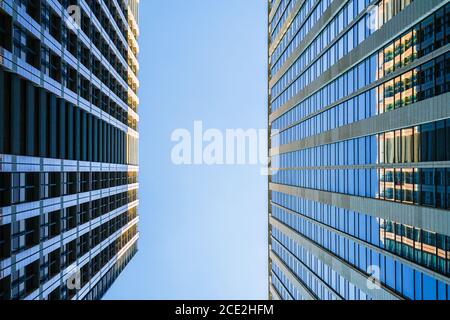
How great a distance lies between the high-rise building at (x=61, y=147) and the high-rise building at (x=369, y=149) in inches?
952

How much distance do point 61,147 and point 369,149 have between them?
25052 millimetres

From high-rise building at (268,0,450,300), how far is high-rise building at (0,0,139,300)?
24.2 m

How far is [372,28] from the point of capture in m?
28.1

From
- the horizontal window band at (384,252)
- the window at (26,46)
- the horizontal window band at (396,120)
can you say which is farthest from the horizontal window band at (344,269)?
the window at (26,46)

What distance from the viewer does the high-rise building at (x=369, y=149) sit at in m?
20.8

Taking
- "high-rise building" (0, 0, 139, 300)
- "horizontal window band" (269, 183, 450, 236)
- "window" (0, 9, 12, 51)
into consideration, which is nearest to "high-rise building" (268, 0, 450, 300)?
"horizontal window band" (269, 183, 450, 236)

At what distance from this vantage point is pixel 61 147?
1266 inches

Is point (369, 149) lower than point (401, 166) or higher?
higher

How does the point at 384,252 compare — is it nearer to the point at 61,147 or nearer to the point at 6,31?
the point at 61,147

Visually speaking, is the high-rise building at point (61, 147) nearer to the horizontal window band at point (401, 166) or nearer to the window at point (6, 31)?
the window at point (6, 31)

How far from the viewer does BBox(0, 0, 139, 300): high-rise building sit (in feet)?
78.7

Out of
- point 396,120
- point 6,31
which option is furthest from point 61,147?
point 396,120
